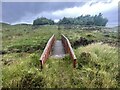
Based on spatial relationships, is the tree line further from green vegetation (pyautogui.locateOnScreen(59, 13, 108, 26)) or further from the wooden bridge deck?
the wooden bridge deck

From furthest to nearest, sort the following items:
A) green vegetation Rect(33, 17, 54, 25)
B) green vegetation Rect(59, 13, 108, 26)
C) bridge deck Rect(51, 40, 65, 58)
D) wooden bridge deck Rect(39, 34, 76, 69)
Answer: green vegetation Rect(33, 17, 54, 25)
green vegetation Rect(59, 13, 108, 26)
bridge deck Rect(51, 40, 65, 58)
wooden bridge deck Rect(39, 34, 76, 69)

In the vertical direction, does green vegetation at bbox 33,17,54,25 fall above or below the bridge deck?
above

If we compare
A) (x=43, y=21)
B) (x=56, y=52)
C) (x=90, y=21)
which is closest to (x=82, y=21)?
(x=90, y=21)

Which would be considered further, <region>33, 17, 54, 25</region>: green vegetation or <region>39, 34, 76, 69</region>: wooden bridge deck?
<region>33, 17, 54, 25</region>: green vegetation

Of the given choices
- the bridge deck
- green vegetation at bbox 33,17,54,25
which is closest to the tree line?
green vegetation at bbox 33,17,54,25

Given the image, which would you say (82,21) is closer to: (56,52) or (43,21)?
(43,21)

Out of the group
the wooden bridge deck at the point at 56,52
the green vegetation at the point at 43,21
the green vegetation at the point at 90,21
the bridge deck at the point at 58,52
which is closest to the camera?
the wooden bridge deck at the point at 56,52

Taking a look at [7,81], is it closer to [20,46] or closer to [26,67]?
[26,67]

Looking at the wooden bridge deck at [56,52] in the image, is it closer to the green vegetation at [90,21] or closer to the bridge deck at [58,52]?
the bridge deck at [58,52]

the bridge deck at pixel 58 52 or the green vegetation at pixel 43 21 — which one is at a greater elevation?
the green vegetation at pixel 43 21

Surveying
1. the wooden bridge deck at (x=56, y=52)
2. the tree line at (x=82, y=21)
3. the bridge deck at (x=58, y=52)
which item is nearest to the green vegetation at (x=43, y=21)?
the tree line at (x=82, y=21)

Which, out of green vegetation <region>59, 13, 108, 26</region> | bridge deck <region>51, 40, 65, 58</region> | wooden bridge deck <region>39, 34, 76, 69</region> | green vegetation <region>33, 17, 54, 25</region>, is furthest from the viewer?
green vegetation <region>33, 17, 54, 25</region>

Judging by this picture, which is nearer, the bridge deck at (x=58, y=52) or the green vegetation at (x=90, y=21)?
the bridge deck at (x=58, y=52)

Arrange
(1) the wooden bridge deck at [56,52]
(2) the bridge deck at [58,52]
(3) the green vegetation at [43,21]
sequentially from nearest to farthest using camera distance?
(1) the wooden bridge deck at [56,52] → (2) the bridge deck at [58,52] → (3) the green vegetation at [43,21]
